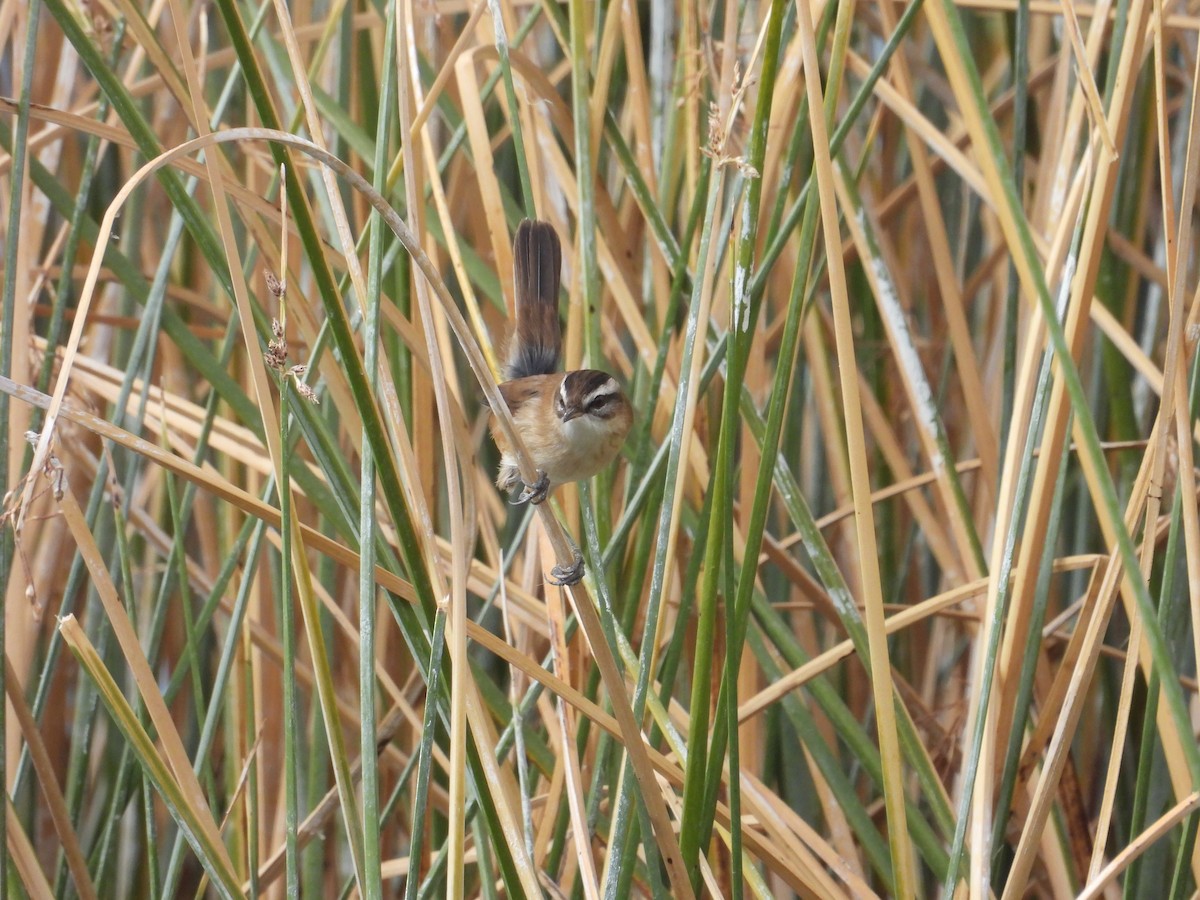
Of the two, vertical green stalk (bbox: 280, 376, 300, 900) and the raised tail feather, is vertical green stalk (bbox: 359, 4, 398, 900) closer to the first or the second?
vertical green stalk (bbox: 280, 376, 300, 900)

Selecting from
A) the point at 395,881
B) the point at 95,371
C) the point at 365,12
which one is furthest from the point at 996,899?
the point at 365,12

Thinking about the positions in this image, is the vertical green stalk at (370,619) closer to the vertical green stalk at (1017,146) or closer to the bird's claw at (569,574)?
the bird's claw at (569,574)

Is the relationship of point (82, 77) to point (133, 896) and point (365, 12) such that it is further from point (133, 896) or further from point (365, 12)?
point (133, 896)

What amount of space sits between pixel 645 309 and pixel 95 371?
937mm

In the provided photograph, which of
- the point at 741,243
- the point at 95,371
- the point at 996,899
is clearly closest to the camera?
the point at 741,243

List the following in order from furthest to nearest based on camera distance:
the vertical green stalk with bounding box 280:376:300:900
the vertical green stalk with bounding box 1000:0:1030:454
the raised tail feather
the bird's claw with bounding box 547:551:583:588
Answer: the raised tail feather
the vertical green stalk with bounding box 1000:0:1030:454
the bird's claw with bounding box 547:551:583:588
the vertical green stalk with bounding box 280:376:300:900

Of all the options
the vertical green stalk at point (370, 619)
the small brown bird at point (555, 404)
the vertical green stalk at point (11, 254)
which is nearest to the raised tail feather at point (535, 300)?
the small brown bird at point (555, 404)

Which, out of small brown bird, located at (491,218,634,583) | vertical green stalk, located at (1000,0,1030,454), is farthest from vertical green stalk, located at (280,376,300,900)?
vertical green stalk, located at (1000,0,1030,454)

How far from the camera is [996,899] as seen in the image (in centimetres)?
158

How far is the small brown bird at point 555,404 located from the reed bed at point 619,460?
52 millimetres

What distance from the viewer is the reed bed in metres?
1.14

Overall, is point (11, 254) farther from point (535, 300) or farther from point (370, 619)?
point (535, 300)

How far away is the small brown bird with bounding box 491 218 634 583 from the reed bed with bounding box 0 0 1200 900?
52 mm

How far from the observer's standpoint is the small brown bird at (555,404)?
173 cm
